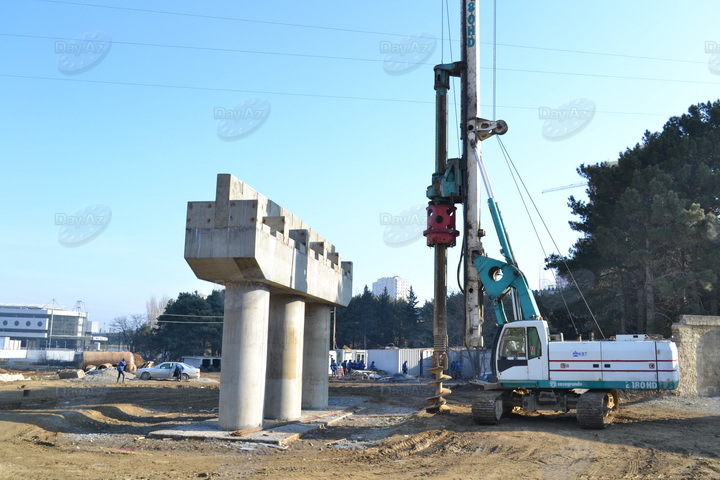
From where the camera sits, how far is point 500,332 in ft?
62.0

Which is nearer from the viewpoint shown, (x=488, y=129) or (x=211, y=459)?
(x=211, y=459)

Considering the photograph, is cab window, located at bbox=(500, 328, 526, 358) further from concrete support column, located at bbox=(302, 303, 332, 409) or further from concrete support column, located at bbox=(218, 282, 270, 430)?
concrete support column, located at bbox=(218, 282, 270, 430)

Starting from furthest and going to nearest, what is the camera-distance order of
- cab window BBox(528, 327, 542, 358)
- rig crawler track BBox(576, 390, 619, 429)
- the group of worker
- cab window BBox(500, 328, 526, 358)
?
the group of worker < cab window BBox(500, 328, 526, 358) < cab window BBox(528, 327, 542, 358) < rig crawler track BBox(576, 390, 619, 429)

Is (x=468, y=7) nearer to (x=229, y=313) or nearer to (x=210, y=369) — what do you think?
(x=229, y=313)

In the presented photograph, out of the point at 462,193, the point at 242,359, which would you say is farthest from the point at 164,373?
the point at 242,359

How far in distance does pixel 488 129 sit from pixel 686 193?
18.3 m

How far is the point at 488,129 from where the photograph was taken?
2150cm

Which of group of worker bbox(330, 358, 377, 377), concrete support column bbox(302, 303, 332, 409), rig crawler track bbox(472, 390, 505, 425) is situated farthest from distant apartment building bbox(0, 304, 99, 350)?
rig crawler track bbox(472, 390, 505, 425)

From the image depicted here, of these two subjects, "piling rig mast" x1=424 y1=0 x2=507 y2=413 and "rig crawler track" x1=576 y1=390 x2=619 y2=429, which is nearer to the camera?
"rig crawler track" x1=576 y1=390 x2=619 y2=429

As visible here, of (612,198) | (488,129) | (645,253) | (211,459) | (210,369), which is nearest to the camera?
(211,459)

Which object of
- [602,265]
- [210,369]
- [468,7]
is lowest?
[210,369]

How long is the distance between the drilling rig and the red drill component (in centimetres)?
4

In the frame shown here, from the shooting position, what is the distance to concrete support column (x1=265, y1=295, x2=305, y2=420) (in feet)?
63.1

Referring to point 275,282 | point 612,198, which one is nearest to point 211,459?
point 275,282
